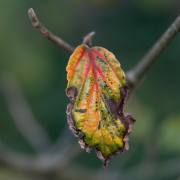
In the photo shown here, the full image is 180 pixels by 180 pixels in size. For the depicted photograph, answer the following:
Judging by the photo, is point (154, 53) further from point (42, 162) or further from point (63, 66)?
point (63, 66)

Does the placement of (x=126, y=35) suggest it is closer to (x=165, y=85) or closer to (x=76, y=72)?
(x=165, y=85)

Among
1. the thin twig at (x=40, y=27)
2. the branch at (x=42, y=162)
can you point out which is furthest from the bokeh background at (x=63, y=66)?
the thin twig at (x=40, y=27)

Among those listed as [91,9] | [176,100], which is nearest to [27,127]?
[176,100]

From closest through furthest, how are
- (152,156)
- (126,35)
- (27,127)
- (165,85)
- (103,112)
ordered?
(103,112), (152,156), (27,127), (165,85), (126,35)

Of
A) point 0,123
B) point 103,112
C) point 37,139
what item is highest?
point 0,123

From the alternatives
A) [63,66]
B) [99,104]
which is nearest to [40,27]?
[99,104]

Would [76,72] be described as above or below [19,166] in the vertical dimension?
below

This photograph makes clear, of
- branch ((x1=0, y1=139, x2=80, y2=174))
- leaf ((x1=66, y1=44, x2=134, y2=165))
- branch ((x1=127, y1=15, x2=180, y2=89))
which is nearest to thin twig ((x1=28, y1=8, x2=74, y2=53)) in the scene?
leaf ((x1=66, y1=44, x2=134, y2=165))
